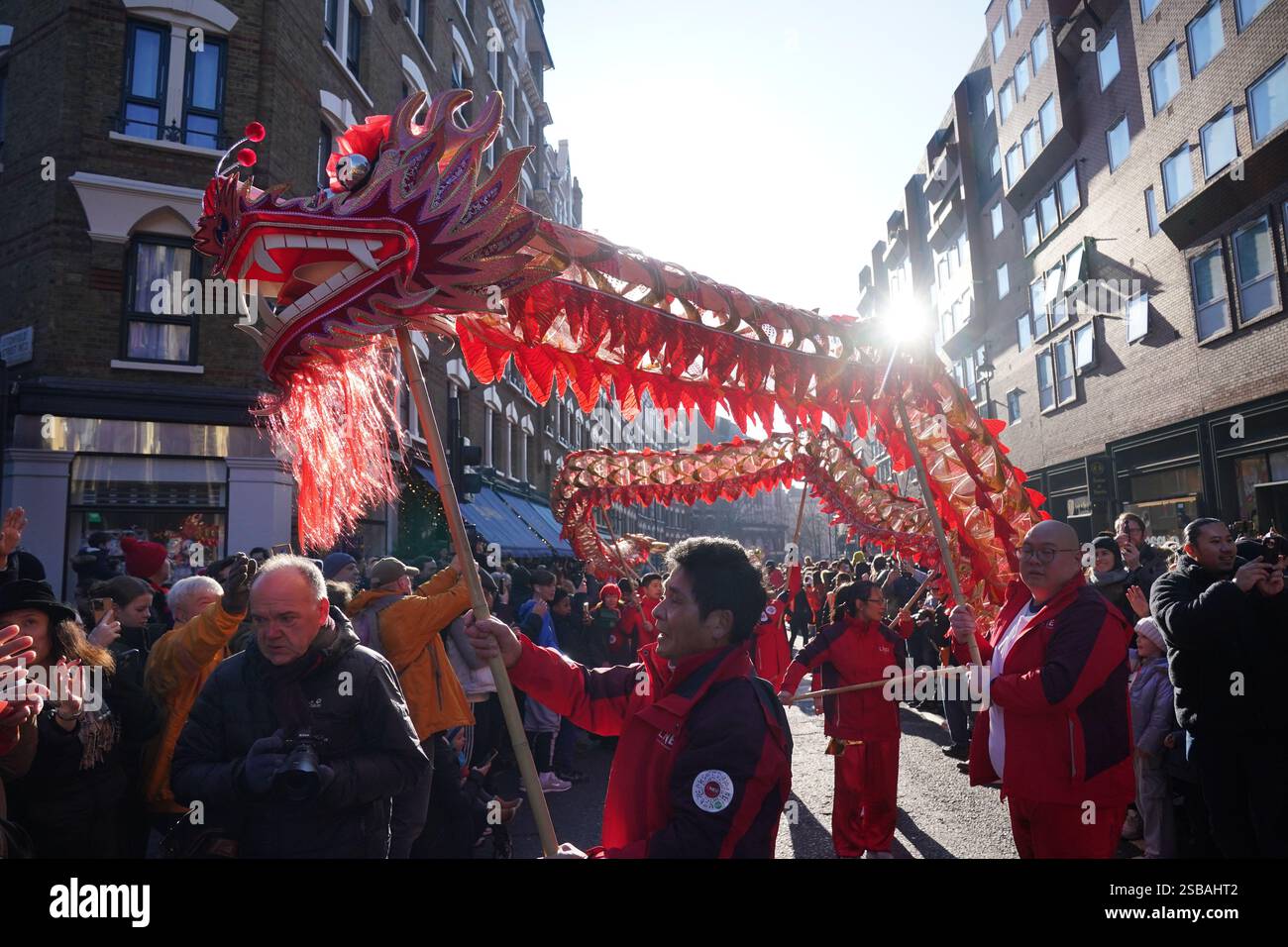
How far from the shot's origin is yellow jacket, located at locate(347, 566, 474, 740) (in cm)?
407

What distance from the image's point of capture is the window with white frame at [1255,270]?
1311cm

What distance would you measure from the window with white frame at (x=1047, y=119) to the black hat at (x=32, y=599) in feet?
78.4

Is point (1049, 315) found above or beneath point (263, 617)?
above

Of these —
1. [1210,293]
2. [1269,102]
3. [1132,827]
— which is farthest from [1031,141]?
[1132,827]

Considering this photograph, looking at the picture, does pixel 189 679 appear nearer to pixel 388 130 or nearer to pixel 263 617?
pixel 263 617

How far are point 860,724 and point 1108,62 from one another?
20.3 metres

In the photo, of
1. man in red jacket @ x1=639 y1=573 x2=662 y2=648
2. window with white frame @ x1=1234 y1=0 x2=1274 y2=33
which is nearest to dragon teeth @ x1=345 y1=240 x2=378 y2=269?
man in red jacket @ x1=639 y1=573 x2=662 y2=648

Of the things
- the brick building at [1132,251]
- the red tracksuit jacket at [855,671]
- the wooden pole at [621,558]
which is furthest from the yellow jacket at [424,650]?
the brick building at [1132,251]

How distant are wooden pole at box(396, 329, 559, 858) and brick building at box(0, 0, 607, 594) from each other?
915cm

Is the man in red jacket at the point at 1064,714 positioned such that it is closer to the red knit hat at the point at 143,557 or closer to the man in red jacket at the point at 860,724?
the man in red jacket at the point at 860,724

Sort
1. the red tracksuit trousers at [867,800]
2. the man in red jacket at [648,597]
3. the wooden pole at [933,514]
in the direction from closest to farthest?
the wooden pole at [933,514] < the red tracksuit trousers at [867,800] < the man in red jacket at [648,597]

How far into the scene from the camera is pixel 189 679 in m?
3.59

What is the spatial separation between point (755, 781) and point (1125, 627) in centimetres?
219
